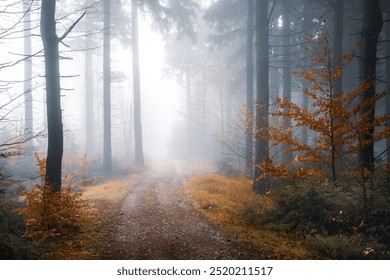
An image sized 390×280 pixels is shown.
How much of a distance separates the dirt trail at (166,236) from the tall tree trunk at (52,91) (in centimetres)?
218

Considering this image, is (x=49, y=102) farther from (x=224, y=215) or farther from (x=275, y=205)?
(x=275, y=205)

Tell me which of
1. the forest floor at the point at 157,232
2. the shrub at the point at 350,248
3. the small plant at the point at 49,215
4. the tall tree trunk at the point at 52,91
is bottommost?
the forest floor at the point at 157,232

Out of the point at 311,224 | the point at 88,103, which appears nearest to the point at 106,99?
the point at 88,103

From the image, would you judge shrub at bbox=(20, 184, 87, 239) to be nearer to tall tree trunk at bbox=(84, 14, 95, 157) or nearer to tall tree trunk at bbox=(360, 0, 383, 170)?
tall tree trunk at bbox=(360, 0, 383, 170)

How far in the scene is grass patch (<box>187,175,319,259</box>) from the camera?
509cm

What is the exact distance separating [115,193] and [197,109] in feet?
72.4

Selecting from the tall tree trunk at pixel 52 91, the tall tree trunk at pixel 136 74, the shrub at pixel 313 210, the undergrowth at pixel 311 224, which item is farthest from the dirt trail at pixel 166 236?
the tall tree trunk at pixel 136 74

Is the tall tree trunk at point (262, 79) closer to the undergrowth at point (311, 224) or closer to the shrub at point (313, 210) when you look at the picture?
the undergrowth at point (311, 224)

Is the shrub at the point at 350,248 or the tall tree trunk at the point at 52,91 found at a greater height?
the tall tree trunk at the point at 52,91

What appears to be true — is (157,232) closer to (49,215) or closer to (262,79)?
(49,215)

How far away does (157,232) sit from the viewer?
245 inches

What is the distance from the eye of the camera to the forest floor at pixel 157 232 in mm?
5078

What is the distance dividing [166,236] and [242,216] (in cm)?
232

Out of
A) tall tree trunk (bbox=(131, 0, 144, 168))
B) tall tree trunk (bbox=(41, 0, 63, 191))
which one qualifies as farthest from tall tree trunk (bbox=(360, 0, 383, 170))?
tall tree trunk (bbox=(131, 0, 144, 168))
